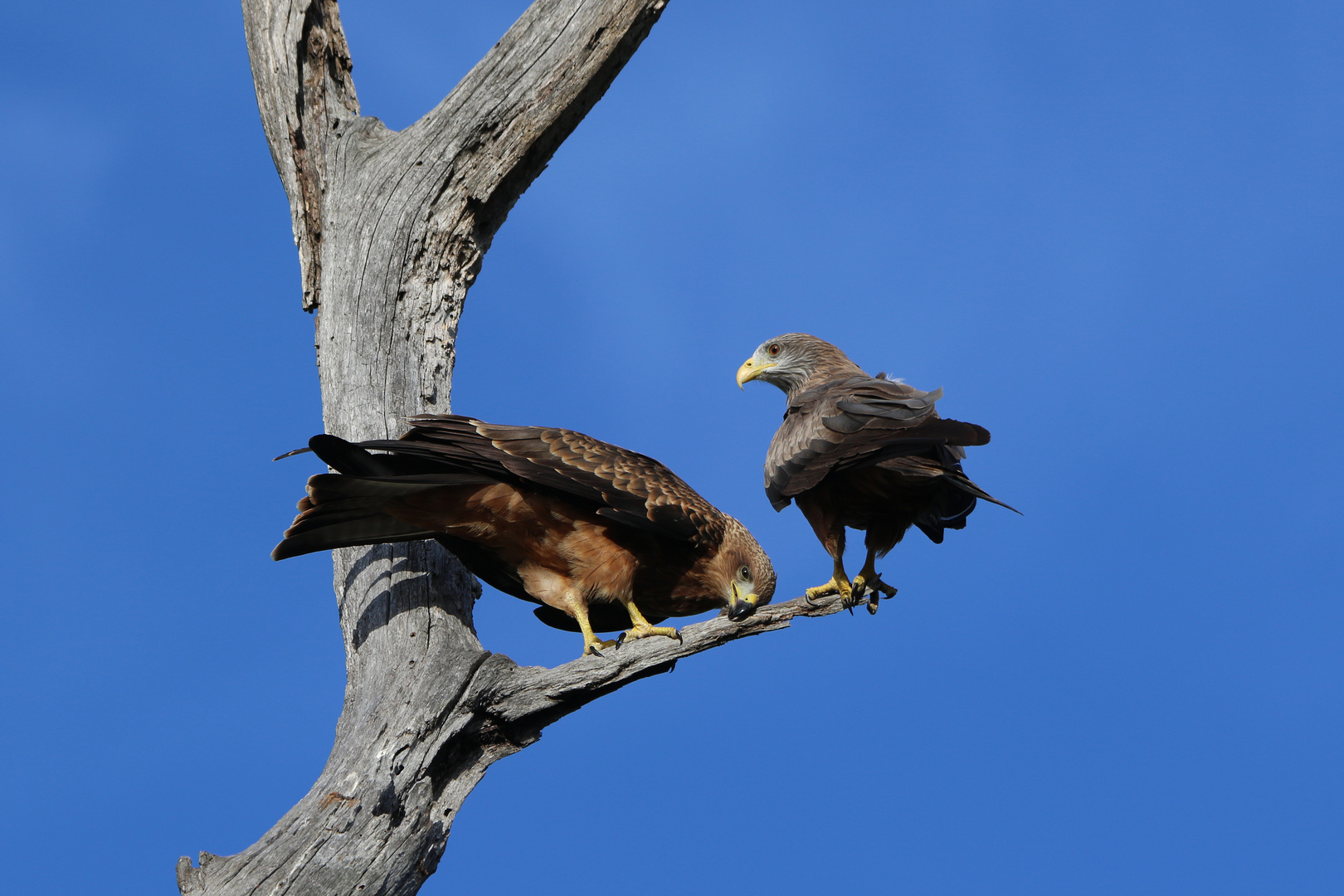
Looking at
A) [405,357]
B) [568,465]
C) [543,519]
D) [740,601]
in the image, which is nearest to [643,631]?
[740,601]

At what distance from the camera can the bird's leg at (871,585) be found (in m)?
4.71

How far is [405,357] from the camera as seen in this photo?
17.1ft

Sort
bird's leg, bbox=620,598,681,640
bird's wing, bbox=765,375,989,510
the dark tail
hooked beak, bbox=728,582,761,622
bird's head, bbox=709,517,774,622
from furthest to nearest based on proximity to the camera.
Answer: bird's head, bbox=709,517,774,622 < hooked beak, bbox=728,582,761,622 < bird's leg, bbox=620,598,681,640 < the dark tail < bird's wing, bbox=765,375,989,510

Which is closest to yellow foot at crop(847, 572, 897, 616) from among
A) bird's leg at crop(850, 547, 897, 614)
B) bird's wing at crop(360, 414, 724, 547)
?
bird's leg at crop(850, 547, 897, 614)

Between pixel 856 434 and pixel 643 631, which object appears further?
pixel 643 631

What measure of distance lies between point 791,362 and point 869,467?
161 centimetres

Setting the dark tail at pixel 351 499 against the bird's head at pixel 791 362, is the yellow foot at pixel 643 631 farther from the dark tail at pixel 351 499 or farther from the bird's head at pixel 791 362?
the bird's head at pixel 791 362

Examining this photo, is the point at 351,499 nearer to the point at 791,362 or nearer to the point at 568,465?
the point at 568,465

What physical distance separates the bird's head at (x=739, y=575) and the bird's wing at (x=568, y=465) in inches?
4.8

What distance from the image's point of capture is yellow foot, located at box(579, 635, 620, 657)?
13.8 ft

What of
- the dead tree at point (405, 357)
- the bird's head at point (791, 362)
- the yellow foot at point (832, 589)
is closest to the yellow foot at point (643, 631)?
the dead tree at point (405, 357)

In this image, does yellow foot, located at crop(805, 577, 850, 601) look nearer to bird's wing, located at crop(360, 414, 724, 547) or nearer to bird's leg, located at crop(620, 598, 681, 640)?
bird's wing, located at crop(360, 414, 724, 547)

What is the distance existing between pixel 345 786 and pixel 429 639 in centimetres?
79

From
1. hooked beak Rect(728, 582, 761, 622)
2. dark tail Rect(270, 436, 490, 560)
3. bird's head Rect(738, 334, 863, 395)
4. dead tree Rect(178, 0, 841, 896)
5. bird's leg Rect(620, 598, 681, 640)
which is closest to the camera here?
dead tree Rect(178, 0, 841, 896)
